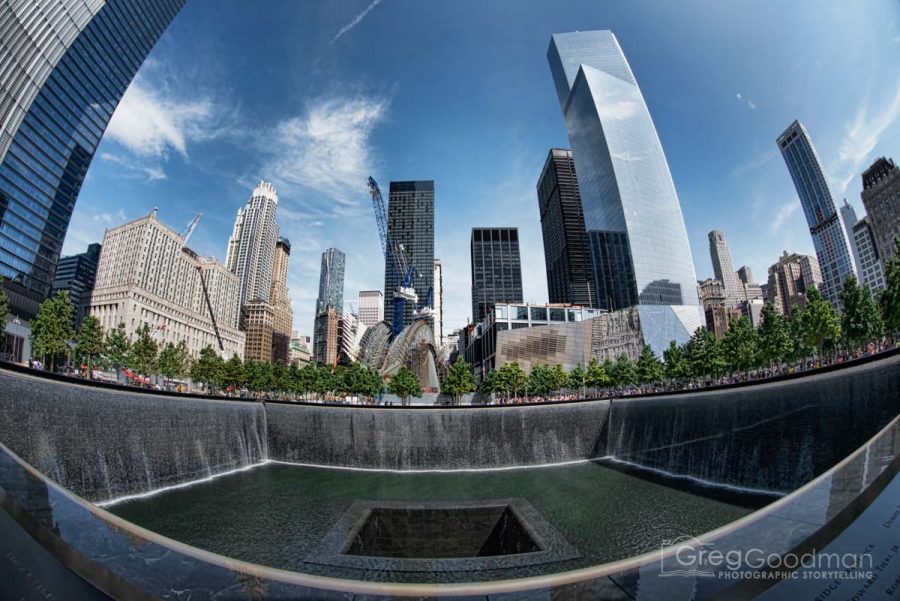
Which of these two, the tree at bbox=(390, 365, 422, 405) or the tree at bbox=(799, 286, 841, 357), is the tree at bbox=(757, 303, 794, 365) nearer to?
the tree at bbox=(799, 286, 841, 357)

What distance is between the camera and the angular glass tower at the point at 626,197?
13462 centimetres

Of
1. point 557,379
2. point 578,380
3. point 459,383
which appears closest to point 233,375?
point 459,383

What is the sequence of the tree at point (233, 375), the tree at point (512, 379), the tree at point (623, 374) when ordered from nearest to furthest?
the tree at point (623, 374) → the tree at point (233, 375) → the tree at point (512, 379)

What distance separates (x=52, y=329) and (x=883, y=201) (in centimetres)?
16673

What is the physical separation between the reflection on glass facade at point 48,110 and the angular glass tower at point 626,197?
147 metres

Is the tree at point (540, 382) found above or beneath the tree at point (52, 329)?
beneath

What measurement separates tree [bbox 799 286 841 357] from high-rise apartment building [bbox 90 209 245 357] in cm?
11527

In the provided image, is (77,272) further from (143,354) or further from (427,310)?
(143,354)

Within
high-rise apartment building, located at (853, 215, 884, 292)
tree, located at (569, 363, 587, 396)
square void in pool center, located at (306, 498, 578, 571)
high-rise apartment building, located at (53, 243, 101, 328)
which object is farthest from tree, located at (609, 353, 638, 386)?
high-rise apartment building, located at (53, 243, 101, 328)

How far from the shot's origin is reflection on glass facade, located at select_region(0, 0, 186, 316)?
73562mm

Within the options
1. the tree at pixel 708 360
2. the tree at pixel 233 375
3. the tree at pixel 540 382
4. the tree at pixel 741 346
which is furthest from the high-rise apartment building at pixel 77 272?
the tree at pixel 741 346

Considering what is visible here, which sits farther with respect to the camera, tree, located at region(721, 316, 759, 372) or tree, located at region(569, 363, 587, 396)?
tree, located at region(569, 363, 587, 396)

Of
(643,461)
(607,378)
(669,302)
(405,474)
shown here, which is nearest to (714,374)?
(607,378)

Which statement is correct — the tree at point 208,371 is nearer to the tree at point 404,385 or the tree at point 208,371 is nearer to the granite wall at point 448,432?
the tree at point 404,385
